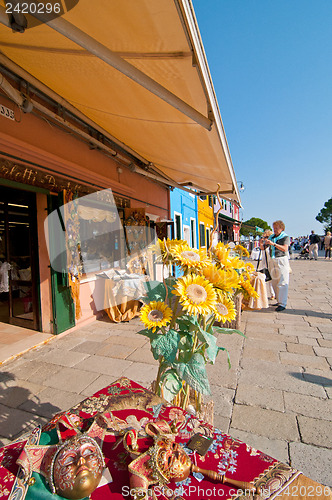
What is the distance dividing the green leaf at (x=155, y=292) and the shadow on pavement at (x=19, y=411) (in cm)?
170

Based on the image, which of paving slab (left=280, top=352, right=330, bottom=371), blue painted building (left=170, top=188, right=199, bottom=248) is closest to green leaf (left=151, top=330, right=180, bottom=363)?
paving slab (left=280, top=352, right=330, bottom=371)

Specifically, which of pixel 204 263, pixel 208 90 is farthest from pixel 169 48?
pixel 204 263

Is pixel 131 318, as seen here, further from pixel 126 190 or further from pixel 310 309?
pixel 310 309

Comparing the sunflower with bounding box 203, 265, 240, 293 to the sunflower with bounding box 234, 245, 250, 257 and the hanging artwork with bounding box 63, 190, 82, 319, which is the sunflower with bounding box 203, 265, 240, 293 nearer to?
the sunflower with bounding box 234, 245, 250, 257

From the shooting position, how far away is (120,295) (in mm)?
4680

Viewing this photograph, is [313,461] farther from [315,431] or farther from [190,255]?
[190,255]

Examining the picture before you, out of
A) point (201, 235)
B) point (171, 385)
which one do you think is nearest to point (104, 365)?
point (171, 385)

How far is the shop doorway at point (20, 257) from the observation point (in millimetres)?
3754

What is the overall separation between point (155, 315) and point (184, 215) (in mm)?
9657

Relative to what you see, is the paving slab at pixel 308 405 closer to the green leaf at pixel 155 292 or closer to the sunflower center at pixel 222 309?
the sunflower center at pixel 222 309

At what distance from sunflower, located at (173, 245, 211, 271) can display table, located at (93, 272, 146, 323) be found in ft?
11.7

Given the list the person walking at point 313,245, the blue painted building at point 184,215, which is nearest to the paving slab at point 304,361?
the blue painted building at point 184,215

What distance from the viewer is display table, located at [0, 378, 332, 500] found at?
0.73 meters

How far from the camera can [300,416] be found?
6.76 ft
